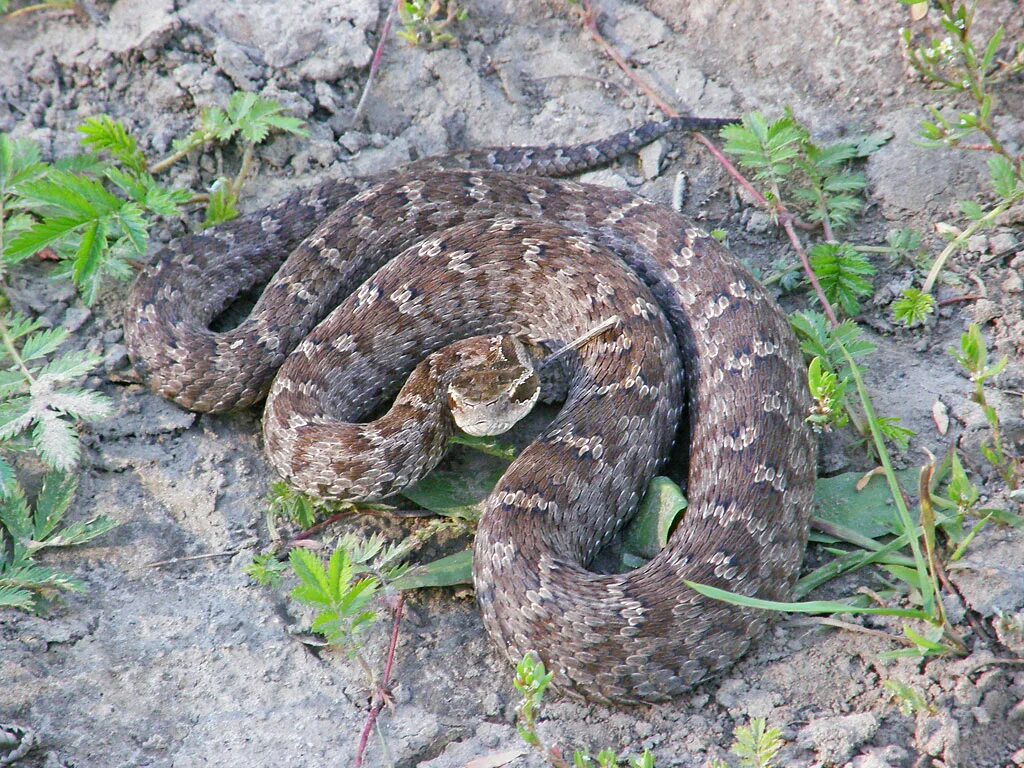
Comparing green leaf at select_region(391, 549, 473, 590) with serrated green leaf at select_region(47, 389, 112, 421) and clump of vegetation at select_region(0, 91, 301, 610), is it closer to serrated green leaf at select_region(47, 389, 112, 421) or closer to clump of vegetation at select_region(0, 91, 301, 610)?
clump of vegetation at select_region(0, 91, 301, 610)

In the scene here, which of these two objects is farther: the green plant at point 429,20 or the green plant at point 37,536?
the green plant at point 429,20

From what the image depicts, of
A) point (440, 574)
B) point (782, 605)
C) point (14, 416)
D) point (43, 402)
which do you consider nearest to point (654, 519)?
point (782, 605)

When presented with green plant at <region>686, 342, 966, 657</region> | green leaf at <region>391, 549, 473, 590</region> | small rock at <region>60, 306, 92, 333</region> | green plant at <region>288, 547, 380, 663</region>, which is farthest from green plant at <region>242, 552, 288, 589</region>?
green plant at <region>686, 342, 966, 657</region>

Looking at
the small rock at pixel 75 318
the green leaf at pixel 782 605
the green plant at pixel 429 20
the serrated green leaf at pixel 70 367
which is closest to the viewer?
the green leaf at pixel 782 605

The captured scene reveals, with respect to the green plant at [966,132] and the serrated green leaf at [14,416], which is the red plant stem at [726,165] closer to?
the green plant at [966,132]

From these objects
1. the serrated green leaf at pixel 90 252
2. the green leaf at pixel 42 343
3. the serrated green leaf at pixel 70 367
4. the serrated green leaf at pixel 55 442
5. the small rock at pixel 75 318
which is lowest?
the small rock at pixel 75 318

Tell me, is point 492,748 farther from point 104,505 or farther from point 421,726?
point 104,505

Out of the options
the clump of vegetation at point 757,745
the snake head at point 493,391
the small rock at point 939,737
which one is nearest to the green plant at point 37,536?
the snake head at point 493,391

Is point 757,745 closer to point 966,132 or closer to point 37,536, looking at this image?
point 37,536
